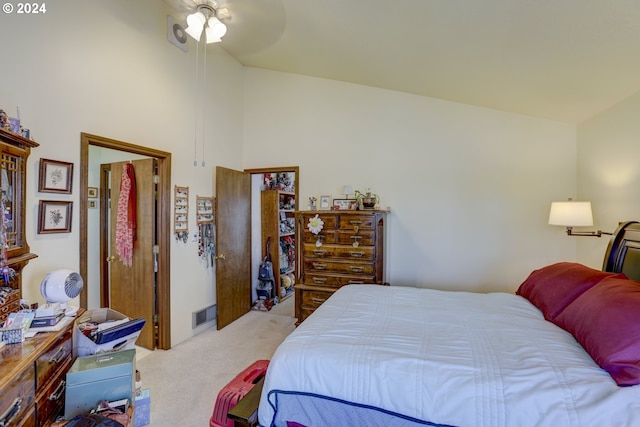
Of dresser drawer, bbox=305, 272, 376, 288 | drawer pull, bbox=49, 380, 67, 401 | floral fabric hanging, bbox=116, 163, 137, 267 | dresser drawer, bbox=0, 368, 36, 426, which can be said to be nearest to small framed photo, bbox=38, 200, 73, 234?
floral fabric hanging, bbox=116, 163, 137, 267

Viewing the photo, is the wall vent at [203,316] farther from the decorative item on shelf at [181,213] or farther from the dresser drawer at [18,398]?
the dresser drawer at [18,398]

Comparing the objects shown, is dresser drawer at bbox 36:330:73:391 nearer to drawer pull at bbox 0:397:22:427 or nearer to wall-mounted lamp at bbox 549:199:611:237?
drawer pull at bbox 0:397:22:427

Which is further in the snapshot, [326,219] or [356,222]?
[326,219]

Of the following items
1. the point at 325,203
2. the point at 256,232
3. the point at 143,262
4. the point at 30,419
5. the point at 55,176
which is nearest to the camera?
the point at 30,419

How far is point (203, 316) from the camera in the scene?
3.60 meters

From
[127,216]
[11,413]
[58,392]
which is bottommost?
[58,392]

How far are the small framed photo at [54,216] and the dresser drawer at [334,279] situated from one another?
224cm

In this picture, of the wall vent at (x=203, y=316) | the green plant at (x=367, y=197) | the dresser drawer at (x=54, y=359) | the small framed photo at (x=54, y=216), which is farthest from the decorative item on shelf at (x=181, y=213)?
the green plant at (x=367, y=197)

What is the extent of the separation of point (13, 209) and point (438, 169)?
3.63 metres

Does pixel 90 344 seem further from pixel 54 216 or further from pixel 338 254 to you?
pixel 338 254

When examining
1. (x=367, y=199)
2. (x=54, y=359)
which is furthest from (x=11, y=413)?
(x=367, y=199)

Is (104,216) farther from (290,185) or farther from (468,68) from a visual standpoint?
(468,68)

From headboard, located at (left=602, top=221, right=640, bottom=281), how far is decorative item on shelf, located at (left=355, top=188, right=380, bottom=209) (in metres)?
2.04

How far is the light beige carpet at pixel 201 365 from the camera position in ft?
7.20
